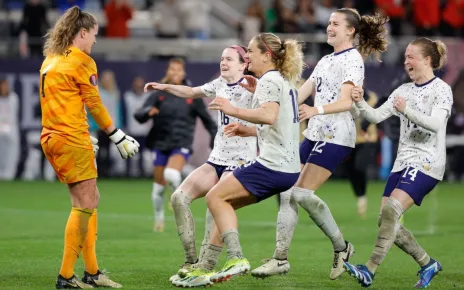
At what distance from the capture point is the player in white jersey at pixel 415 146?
9594mm

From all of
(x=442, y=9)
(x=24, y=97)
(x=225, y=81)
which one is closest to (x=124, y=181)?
(x=24, y=97)

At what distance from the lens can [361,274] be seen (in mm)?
9461

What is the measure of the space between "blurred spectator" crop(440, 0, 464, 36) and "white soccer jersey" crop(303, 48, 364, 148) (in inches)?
638

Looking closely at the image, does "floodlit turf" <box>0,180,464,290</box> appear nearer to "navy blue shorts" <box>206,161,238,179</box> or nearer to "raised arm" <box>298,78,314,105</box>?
"navy blue shorts" <box>206,161,238,179</box>

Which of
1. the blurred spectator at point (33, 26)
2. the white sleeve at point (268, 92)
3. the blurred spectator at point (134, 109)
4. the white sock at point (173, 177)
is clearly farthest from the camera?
the blurred spectator at point (33, 26)

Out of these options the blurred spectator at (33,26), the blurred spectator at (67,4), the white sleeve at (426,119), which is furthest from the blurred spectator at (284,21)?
the white sleeve at (426,119)

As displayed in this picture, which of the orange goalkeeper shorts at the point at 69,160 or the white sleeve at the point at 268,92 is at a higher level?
the white sleeve at the point at 268,92

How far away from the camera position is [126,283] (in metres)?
9.77

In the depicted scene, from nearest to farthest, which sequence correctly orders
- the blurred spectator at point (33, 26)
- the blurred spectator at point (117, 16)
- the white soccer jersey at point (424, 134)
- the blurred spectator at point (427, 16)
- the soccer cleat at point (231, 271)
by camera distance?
1. the soccer cleat at point (231, 271)
2. the white soccer jersey at point (424, 134)
3. the blurred spectator at point (33, 26)
4. the blurred spectator at point (117, 16)
5. the blurred spectator at point (427, 16)

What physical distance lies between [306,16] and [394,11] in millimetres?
2279

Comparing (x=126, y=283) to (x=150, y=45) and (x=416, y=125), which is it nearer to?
(x=416, y=125)

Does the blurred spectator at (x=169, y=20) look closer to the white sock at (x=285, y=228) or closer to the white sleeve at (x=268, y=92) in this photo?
the white sock at (x=285, y=228)

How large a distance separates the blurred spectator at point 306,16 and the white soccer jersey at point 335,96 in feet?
50.2

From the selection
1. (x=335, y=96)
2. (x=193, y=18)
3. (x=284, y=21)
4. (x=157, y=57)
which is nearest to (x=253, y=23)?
(x=284, y=21)
